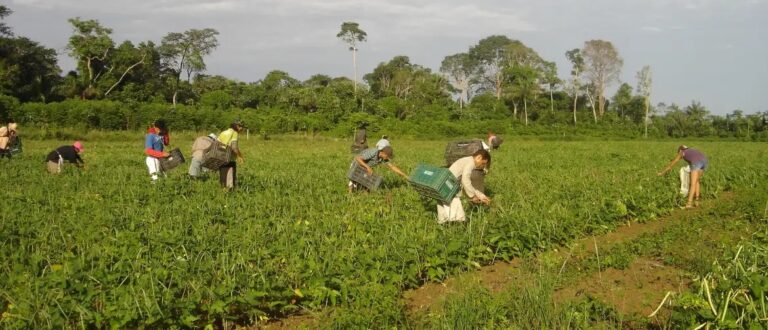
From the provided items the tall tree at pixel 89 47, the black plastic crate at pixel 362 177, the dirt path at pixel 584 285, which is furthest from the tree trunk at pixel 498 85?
the dirt path at pixel 584 285

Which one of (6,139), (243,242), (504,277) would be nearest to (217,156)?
(243,242)

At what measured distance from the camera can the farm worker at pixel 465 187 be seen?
7.86m

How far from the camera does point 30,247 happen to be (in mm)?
6488

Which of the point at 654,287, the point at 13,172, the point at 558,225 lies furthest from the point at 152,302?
the point at 13,172

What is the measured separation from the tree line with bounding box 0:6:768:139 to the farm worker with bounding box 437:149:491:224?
3230 cm

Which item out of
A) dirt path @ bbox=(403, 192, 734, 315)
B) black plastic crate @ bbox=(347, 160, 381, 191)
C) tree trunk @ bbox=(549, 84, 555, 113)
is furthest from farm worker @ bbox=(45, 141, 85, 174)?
tree trunk @ bbox=(549, 84, 555, 113)

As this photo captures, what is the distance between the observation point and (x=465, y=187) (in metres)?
7.88

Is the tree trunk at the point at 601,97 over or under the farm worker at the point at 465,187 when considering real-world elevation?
over

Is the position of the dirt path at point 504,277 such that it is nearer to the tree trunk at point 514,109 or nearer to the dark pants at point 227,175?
the dark pants at point 227,175

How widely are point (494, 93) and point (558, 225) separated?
64582mm

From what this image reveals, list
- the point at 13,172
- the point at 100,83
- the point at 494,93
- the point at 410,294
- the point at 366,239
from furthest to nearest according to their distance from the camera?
the point at 494,93 → the point at 100,83 → the point at 13,172 → the point at 366,239 → the point at 410,294

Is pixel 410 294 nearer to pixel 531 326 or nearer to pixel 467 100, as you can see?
pixel 531 326

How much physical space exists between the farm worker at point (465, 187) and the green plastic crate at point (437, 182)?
14 centimetres

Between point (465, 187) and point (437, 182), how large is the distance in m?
0.51
